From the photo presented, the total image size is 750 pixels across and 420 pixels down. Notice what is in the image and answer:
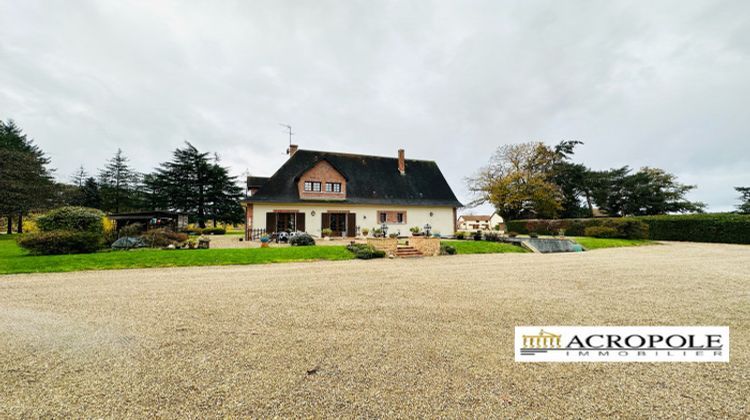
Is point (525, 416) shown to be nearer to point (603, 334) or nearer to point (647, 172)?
point (603, 334)

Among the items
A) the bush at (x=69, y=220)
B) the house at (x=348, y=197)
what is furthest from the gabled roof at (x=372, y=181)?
the bush at (x=69, y=220)

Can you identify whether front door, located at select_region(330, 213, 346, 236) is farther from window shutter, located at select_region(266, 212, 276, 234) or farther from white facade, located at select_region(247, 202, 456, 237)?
window shutter, located at select_region(266, 212, 276, 234)

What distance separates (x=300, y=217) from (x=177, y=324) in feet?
56.9

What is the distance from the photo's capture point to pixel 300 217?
70.4 ft

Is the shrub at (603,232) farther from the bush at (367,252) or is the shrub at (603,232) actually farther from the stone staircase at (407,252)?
the bush at (367,252)

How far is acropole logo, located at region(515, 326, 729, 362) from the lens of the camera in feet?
11.0

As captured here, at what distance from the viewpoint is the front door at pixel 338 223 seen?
72.9 feet

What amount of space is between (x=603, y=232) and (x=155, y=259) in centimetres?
2719

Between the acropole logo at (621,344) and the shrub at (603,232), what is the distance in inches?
812

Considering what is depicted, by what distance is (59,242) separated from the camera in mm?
11203

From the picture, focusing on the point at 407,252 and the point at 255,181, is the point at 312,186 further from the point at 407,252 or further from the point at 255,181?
the point at 407,252

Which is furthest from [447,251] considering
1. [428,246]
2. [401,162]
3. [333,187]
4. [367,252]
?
[401,162]

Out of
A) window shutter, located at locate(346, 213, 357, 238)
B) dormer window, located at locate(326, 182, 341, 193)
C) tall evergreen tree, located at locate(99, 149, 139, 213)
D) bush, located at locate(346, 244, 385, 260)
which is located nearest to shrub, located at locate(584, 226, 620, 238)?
window shutter, located at locate(346, 213, 357, 238)

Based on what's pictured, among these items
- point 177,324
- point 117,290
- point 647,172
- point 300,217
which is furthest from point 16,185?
point 647,172
